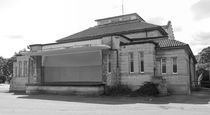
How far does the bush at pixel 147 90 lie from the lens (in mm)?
20000

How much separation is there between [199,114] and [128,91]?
10.4 m

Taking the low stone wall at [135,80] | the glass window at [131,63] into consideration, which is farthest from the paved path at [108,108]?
the glass window at [131,63]

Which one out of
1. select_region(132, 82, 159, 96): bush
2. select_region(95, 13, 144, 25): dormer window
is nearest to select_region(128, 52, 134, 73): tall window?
select_region(132, 82, 159, 96): bush

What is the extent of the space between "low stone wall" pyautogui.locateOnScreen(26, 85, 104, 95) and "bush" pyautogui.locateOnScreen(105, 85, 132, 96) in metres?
0.72

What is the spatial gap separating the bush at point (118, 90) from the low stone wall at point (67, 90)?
72cm

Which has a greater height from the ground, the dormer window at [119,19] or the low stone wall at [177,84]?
the dormer window at [119,19]

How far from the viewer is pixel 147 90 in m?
20.2

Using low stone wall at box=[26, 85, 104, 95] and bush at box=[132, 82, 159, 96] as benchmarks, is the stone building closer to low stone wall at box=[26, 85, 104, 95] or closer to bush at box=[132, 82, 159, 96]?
low stone wall at box=[26, 85, 104, 95]

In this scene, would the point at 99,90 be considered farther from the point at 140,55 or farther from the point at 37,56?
the point at 37,56

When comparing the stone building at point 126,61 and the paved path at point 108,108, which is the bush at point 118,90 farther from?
the paved path at point 108,108

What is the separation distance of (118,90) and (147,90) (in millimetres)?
2758

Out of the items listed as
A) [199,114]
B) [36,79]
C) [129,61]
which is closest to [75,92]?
[129,61]

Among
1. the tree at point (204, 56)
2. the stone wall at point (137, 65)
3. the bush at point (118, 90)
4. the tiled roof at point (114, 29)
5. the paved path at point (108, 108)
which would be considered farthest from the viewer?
the tree at point (204, 56)

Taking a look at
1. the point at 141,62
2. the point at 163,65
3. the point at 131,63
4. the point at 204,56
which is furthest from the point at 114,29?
the point at 204,56
